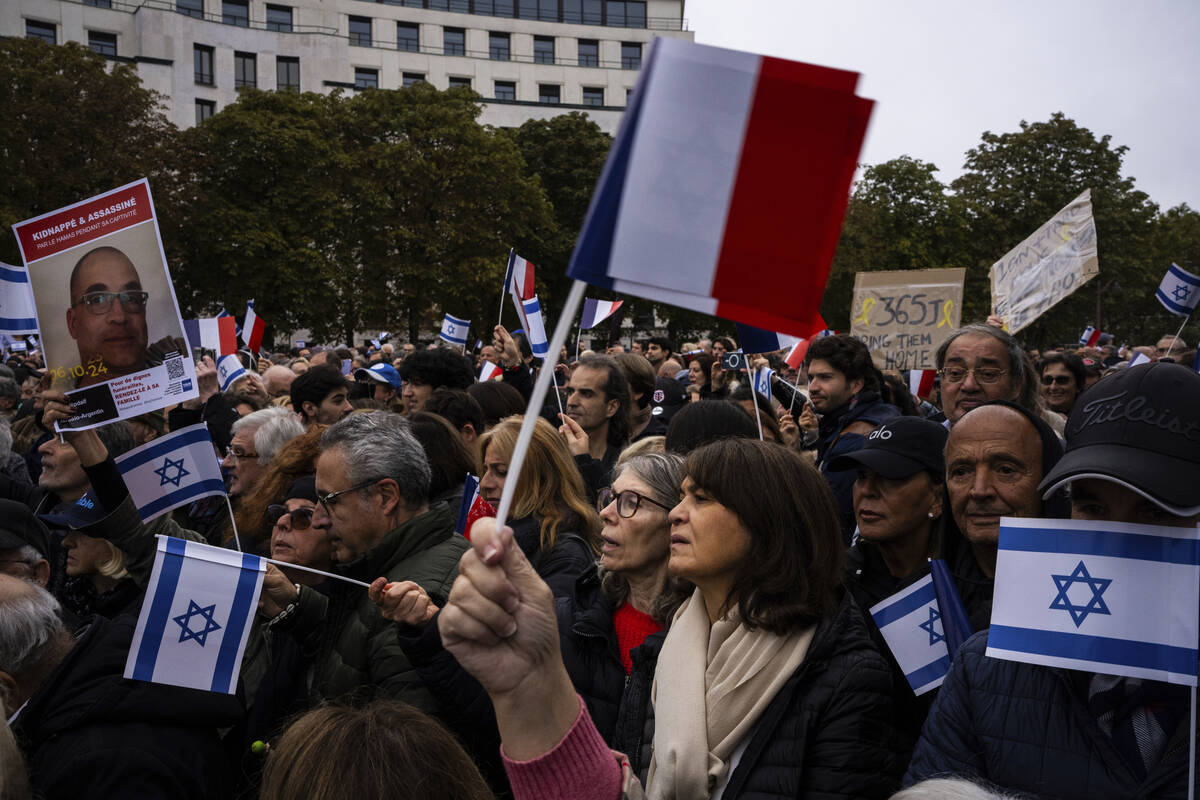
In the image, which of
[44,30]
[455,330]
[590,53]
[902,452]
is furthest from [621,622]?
[590,53]

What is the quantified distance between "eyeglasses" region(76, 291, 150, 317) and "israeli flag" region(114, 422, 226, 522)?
58cm

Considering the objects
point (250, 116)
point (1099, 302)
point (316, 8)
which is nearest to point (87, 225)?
point (250, 116)

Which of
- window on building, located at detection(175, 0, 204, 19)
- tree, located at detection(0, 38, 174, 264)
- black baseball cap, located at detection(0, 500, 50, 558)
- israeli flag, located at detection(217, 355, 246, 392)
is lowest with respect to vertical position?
black baseball cap, located at detection(0, 500, 50, 558)

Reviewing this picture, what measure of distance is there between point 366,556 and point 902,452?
1.81m

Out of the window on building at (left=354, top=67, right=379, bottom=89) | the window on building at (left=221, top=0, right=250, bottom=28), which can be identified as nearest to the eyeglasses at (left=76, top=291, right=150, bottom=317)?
the window on building at (left=221, top=0, right=250, bottom=28)

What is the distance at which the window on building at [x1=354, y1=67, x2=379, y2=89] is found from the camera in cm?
6059

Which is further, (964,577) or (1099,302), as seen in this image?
(1099,302)

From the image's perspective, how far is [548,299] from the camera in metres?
44.7

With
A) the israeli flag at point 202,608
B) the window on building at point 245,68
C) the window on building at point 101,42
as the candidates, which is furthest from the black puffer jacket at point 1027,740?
the window on building at point 245,68

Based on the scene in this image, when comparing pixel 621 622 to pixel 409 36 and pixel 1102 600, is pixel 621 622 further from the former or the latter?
pixel 409 36

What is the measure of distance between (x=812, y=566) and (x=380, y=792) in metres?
1.25

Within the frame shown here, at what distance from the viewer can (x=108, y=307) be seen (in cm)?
432

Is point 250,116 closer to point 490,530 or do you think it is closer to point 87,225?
point 87,225

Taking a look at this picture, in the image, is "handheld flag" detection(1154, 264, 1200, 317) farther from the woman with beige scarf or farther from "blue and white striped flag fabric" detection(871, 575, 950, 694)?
the woman with beige scarf
